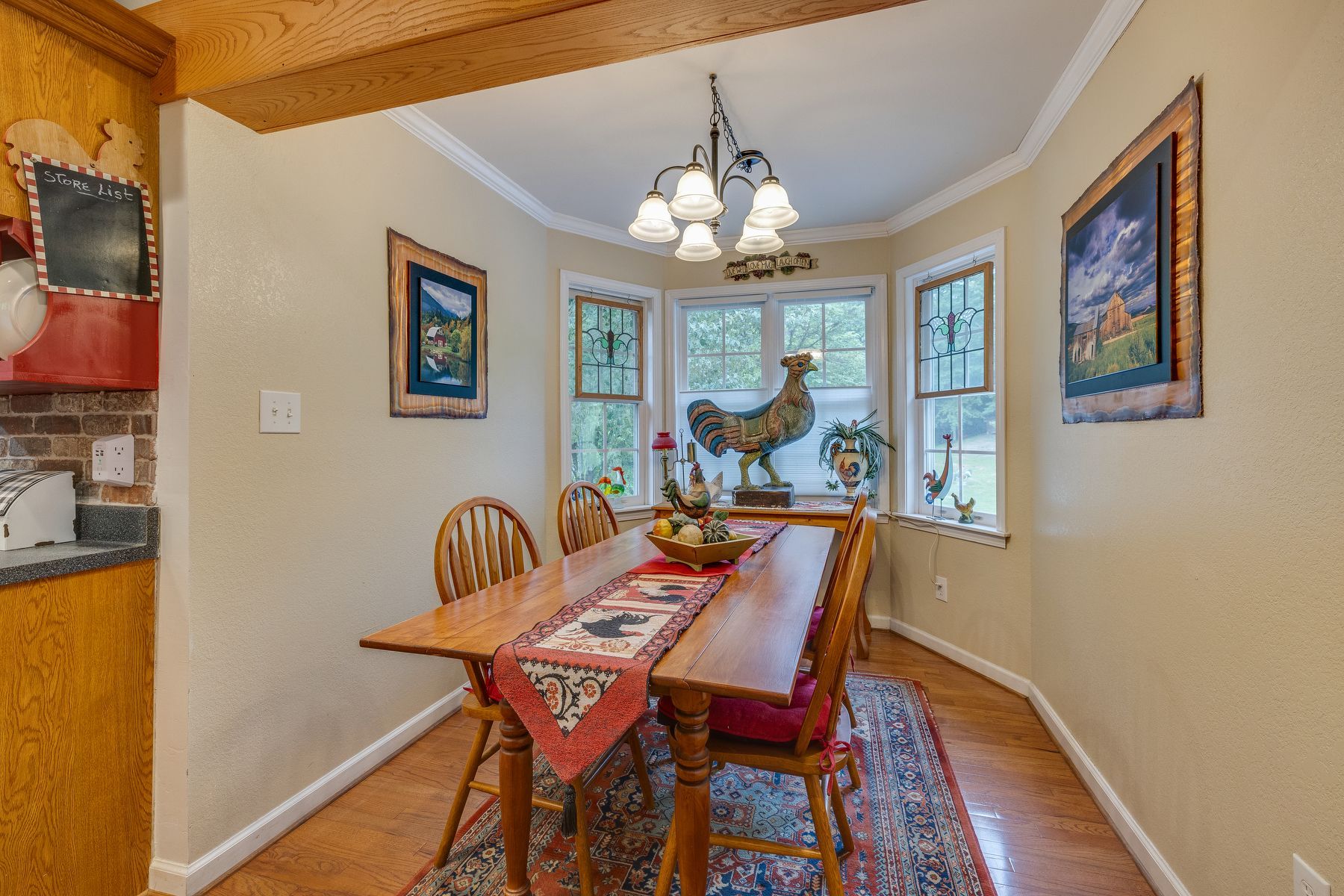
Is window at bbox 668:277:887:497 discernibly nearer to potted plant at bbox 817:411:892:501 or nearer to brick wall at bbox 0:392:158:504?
potted plant at bbox 817:411:892:501

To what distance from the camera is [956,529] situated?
311 cm

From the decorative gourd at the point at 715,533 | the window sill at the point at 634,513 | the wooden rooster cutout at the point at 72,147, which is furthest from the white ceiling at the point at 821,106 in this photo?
the window sill at the point at 634,513

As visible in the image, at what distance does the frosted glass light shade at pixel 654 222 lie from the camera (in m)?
1.98

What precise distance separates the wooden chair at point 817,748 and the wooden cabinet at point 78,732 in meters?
1.36

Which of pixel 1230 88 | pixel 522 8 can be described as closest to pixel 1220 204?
pixel 1230 88

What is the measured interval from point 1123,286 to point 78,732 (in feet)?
9.76

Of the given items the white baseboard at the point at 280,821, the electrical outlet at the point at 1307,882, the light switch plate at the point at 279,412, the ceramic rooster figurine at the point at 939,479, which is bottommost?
the white baseboard at the point at 280,821

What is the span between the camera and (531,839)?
5.72 feet

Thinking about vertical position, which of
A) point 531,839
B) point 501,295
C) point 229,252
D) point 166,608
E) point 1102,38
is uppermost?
point 1102,38

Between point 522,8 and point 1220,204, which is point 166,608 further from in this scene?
point 1220,204

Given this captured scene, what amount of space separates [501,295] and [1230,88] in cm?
263

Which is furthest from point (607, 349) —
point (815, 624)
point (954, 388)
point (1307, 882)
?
point (1307, 882)

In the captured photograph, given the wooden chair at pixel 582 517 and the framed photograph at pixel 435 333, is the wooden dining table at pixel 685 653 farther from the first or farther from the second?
the framed photograph at pixel 435 333

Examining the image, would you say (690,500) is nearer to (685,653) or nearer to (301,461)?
(685,653)
